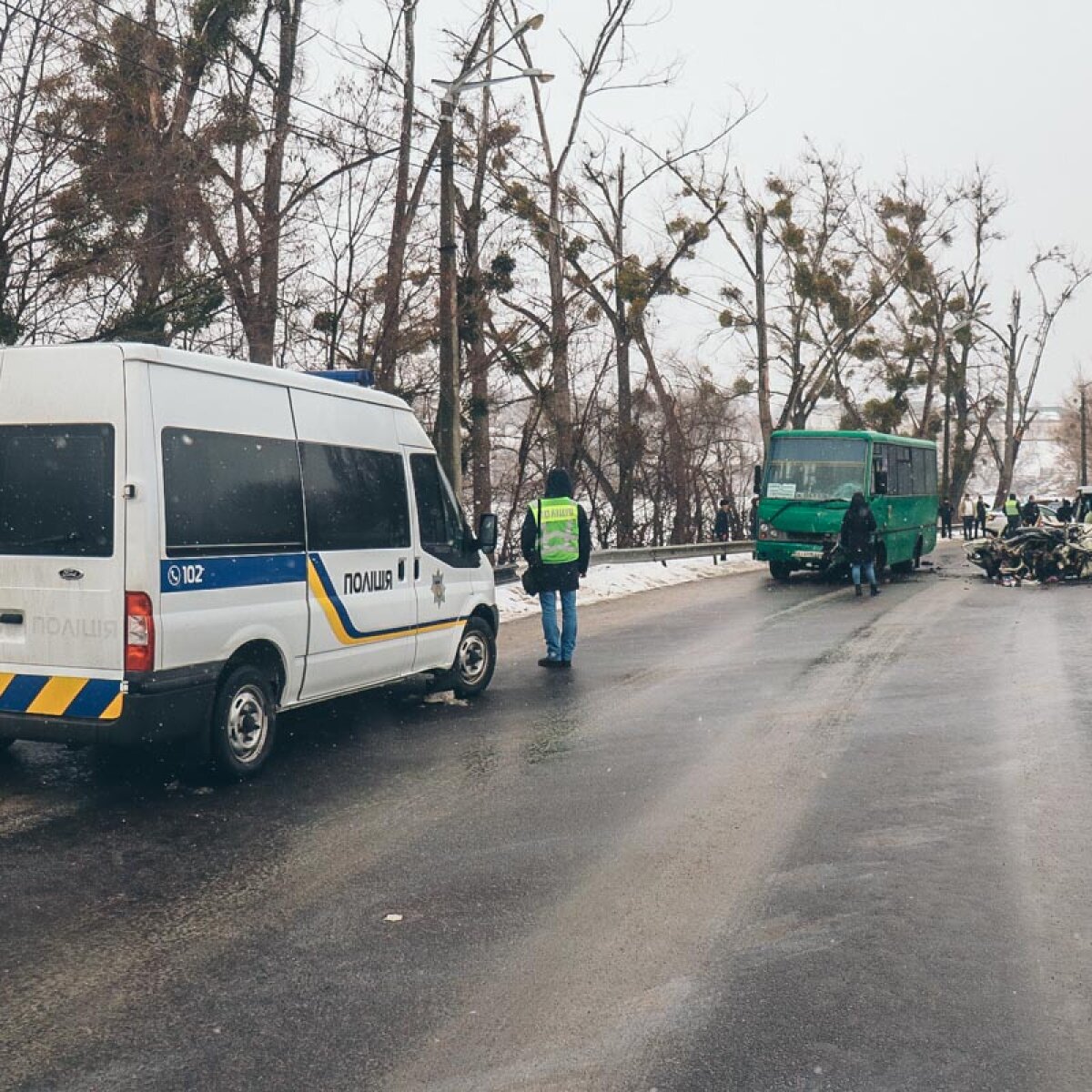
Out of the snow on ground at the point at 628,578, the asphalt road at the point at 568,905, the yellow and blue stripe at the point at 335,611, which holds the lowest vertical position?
the asphalt road at the point at 568,905

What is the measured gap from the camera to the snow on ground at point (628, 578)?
1830 cm

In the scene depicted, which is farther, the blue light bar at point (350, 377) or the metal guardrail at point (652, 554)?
the metal guardrail at point (652, 554)

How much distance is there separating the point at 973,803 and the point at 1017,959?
232cm

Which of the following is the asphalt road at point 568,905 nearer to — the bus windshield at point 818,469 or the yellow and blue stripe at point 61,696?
the yellow and blue stripe at point 61,696

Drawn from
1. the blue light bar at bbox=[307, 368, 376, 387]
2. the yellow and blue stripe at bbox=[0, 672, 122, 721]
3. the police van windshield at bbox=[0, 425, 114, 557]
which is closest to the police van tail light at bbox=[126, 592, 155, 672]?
the yellow and blue stripe at bbox=[0, 672, 122, 721]

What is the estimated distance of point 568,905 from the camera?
5023mm

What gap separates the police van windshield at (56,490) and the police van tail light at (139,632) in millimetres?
280

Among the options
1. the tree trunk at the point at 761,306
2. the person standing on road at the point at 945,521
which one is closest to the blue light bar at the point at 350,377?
the tree trunk at the point at 761,306

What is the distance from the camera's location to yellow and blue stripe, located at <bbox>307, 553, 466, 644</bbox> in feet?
25.0

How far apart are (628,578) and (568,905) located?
720 inches

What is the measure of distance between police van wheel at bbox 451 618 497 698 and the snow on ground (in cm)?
625

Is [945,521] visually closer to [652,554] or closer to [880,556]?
[652,554]

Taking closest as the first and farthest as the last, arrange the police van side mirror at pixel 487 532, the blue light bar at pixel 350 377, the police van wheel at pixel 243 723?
the police van wheel at pixel 243 723 < the blue light bar at pixel 350 377 < the police van side mirror at pixel 487 532

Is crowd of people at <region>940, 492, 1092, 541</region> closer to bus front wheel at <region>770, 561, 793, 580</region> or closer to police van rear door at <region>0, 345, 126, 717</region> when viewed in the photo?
bus front wheel at <region>770, 561, 793, 580</region>
